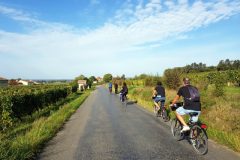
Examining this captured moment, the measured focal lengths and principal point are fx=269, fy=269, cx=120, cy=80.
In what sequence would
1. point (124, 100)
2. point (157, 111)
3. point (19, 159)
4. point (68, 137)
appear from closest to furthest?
point (19, 159) < point (68, 137) < point (157, 111) < point (124, 100)

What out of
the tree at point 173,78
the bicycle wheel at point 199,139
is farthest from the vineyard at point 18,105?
the tree at point 173,78

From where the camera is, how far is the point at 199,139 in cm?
725

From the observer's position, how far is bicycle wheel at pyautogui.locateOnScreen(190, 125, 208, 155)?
6977 millimetres

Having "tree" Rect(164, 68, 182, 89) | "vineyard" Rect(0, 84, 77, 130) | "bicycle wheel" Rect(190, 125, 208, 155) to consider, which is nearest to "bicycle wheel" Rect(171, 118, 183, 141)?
"bicycle wheel" Rect(190, 125, 208, 155)

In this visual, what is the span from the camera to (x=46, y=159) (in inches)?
261

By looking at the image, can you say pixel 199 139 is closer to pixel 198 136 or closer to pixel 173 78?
pixel 198 136

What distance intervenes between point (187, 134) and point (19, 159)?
→ 15.7ft

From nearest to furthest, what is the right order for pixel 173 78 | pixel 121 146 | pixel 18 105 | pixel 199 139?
pixel 199 139 → pixel 121 146 → pixel 18 105 → pixel 173 78

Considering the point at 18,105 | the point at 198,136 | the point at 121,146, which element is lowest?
the point at 121,146

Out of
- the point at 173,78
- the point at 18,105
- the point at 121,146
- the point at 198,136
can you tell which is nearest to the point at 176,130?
the point at 198,136

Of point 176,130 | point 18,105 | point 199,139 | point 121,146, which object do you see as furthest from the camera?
point 18,105

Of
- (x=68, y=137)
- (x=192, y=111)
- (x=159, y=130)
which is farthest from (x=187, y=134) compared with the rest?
(x=68, y=137)

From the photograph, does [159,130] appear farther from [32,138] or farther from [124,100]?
[124,100]

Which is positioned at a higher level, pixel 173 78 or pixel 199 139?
pixel 173 78
